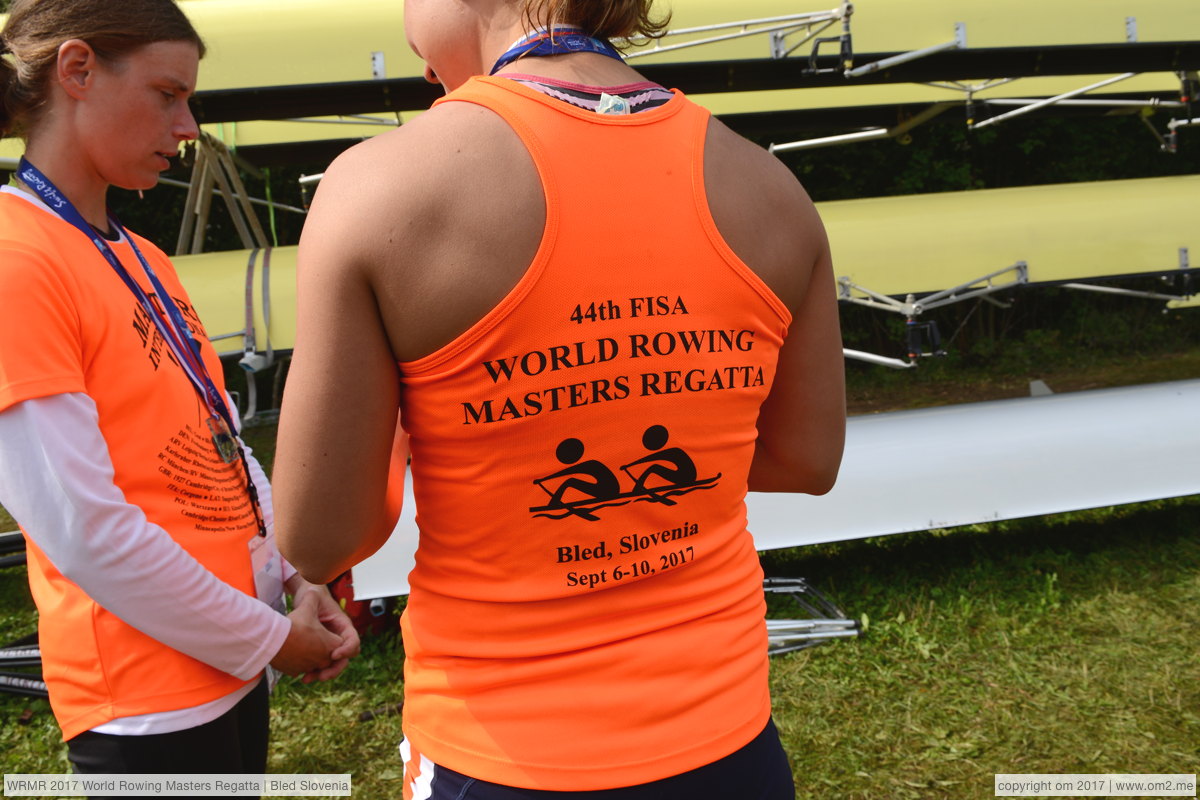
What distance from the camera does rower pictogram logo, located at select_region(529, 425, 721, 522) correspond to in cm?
86

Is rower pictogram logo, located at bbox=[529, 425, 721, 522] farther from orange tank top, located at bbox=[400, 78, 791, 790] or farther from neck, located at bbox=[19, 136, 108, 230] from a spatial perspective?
neck, located at bbox=[19, 136, 108, 230]

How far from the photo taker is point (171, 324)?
1.46 meters

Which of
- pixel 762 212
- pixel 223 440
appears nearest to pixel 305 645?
pixel 223 440

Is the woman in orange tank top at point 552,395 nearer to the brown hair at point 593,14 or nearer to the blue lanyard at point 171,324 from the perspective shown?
the brown hair at point 593,14

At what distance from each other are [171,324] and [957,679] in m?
2.83

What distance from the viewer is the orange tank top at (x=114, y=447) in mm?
1183

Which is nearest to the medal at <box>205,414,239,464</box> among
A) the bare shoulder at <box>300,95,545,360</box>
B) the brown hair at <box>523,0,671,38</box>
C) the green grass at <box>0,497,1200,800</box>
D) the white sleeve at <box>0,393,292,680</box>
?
the white sleeve at <box>0,393,292,680</box>

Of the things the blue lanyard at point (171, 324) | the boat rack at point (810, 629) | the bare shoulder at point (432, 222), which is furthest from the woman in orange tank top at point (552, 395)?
the boat rack at point (810, 629)

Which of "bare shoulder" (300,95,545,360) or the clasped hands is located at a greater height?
"bare shoulder" (300,95,545,360)

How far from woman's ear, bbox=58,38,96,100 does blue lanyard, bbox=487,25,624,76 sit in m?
0.76

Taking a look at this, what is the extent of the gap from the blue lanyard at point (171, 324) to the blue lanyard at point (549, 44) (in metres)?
0.76

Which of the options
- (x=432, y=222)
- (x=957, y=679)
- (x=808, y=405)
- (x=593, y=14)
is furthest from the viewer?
(x=957, y=679)

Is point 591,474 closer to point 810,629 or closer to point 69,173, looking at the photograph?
point 69,173

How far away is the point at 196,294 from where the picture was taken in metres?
4.30
